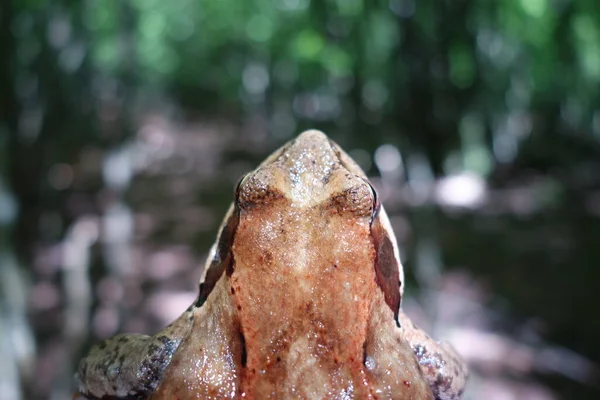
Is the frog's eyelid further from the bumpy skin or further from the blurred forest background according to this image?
the blurred forest background

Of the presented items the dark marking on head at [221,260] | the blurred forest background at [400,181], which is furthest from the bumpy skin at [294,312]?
the blurred forest background at [400,181]

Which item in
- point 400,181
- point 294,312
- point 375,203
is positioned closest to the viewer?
point 294,312

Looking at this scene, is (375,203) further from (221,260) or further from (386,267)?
(221,260)

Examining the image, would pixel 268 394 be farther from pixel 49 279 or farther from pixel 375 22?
pixel 49 279

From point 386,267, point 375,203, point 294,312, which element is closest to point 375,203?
point 375,203

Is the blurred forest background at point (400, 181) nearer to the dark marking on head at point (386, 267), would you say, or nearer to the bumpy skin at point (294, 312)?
the dark marking on head at point (386, 267)

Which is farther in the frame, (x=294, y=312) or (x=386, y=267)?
(x=386, y=267)
